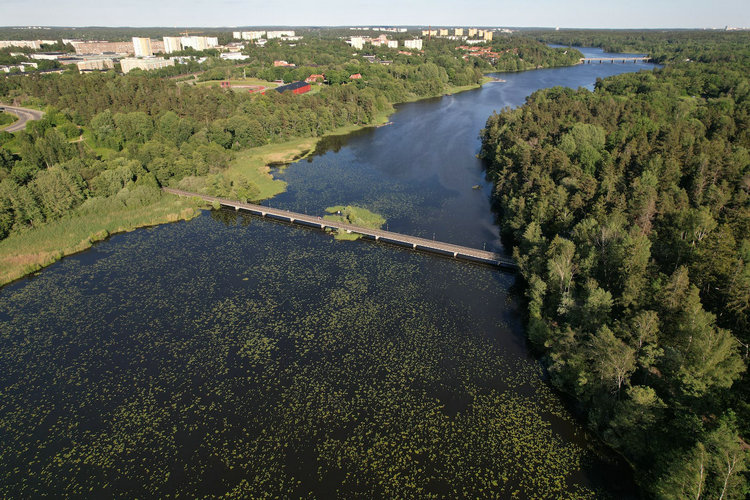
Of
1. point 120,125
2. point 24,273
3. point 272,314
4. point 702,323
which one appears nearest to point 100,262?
point 24,273

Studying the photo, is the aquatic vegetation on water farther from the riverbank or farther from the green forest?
the green forest

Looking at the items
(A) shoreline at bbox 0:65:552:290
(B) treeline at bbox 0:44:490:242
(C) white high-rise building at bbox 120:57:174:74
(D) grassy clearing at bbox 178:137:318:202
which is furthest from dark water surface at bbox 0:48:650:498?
(C) white high-rise building at bbox 120:57:174:74

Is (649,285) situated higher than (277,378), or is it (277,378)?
(649,285)

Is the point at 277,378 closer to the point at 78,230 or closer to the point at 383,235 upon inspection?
the point at 383,235

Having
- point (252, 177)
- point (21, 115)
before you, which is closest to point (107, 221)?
point (252, 177)

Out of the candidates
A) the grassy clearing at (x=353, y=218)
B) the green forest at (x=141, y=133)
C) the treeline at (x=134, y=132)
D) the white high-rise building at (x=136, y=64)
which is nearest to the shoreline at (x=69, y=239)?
the green forest at (x=141, y=133)

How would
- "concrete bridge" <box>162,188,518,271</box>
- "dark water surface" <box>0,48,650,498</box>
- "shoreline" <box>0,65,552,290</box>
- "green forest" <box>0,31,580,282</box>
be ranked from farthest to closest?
"green forest" <box>0,31,580,282</box>, "concrete bridge" <box>162,188,518,271</box>, "shoreline" <box>0,65,552,290</box>, "dark water surface" <box>0,48,650,498</box>
